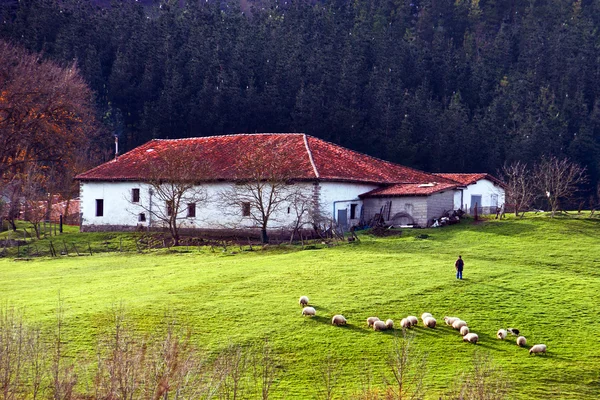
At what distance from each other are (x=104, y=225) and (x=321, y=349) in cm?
3305

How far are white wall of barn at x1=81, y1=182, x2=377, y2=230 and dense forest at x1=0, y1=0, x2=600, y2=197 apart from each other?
3154 cm

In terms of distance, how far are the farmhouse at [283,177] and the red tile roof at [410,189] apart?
0.19ft

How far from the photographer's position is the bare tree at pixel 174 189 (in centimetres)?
4922

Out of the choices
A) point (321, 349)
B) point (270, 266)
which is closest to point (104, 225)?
point (270, 266)

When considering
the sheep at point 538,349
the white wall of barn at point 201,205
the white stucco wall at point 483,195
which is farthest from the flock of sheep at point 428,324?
the white stucco wall at point 483,195

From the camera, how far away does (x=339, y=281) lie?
32906 mm

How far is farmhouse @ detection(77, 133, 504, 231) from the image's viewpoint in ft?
158

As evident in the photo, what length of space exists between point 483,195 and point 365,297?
28022mm

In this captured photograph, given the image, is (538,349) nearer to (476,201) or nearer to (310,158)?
(310,158)

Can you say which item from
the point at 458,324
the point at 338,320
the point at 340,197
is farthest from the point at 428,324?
the point at 340,197

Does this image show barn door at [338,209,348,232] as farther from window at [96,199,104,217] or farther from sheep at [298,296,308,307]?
sheep at [298,296,308,307]

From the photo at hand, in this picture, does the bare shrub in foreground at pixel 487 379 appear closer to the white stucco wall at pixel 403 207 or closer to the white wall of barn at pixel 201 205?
the white stucco wall at pixel 403 207

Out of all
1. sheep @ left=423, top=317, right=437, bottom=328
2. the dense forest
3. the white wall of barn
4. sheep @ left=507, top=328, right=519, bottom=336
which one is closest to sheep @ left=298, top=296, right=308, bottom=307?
sheep @ left=423, top=317, right=437, bottom=328

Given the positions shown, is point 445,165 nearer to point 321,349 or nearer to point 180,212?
point 180,212
